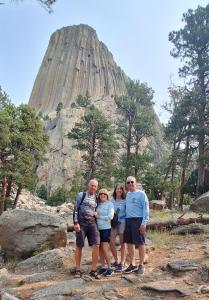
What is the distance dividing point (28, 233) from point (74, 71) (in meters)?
123

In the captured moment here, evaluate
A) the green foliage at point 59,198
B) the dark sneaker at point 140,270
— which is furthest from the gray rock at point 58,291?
the green foliage at point 59,198

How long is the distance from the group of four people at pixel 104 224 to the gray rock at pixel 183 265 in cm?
69

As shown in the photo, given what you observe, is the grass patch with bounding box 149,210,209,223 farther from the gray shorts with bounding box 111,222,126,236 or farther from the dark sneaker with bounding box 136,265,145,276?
the dark sneaker with bounding box 136,265,145,276

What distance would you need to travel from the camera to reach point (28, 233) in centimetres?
1050

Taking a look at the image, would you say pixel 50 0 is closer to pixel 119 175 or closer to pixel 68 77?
pixel 119 175

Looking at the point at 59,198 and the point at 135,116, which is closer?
the point at 135,116

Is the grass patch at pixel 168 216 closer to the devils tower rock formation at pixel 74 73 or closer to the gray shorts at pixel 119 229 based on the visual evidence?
the gray shorts at pixel 119 229

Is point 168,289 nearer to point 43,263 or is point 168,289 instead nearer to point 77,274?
point 77,274

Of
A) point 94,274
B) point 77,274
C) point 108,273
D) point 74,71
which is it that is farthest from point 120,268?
point 74,71

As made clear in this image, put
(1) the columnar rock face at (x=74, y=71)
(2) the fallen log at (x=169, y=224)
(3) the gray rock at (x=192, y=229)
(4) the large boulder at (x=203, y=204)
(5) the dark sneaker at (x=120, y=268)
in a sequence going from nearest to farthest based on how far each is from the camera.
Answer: (5) the dark sneaker at (x=120, y=268) < (3) the gray rock at (x=192, y=229) < (2) the fallen log at (x=169, y=224) < (4) the large boulder at (x=203, y=204) < (1) the columnar rock face at (x=74, y=71)

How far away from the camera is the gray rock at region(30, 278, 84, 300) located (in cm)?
714

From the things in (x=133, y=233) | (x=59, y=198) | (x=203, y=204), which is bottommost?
(x=133, y=233)

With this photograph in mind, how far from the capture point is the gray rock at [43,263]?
925 centimetres

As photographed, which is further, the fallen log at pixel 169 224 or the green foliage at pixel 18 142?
the green foliage at pixel 18 142
